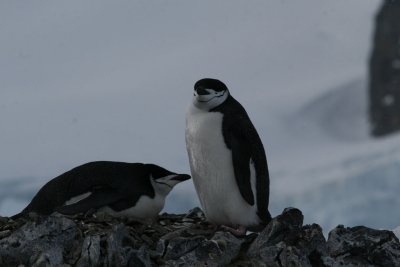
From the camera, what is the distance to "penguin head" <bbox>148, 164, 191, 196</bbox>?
619cm

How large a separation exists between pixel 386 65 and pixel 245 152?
51.5m

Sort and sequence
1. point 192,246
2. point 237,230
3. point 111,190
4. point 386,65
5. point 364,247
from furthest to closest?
1. point 386,65
2. point 111,190
3. point 237,230
4. point 364,247
5. point 192,246

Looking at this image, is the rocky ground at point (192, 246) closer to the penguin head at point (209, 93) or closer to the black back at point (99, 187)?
the black back at point (99, 187)

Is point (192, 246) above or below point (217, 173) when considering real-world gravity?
below

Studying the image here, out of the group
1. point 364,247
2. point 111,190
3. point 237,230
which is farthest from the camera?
point 111,190

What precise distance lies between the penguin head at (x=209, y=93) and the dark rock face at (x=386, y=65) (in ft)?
162

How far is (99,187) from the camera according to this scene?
6133mm

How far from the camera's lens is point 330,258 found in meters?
5.45

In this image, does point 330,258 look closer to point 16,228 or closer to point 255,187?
point 255,187

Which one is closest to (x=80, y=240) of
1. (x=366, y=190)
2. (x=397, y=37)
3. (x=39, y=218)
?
(x=39, y=218)

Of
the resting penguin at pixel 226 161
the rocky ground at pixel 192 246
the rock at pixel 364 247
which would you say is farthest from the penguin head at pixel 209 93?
the rock at pixel 364 247

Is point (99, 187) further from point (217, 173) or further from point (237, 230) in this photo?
point (237, 230)

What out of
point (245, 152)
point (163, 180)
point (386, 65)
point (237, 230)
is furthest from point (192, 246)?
point (386, 65)

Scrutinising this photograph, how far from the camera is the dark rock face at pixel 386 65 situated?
54875 millimetres
